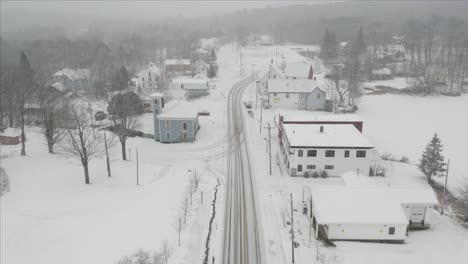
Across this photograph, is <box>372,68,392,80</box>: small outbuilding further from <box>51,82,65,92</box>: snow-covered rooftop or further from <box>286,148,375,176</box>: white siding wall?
<box>51,82,65,92</box>: snow-covered rooftop

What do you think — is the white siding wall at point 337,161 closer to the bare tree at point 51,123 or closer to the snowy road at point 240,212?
the snowy road at point 240,212

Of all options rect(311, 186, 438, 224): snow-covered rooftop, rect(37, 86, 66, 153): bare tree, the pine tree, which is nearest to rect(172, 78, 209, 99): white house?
rect(37, 86, 66, 153): bare tree

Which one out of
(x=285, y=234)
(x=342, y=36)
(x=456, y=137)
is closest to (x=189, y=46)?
(x=342, y=36)

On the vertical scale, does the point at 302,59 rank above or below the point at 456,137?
above

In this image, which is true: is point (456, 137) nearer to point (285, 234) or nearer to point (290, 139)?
point (290, 139)

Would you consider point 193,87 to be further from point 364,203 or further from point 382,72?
point 364,203

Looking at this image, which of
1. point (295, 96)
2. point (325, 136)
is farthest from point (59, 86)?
point (325, 136)
